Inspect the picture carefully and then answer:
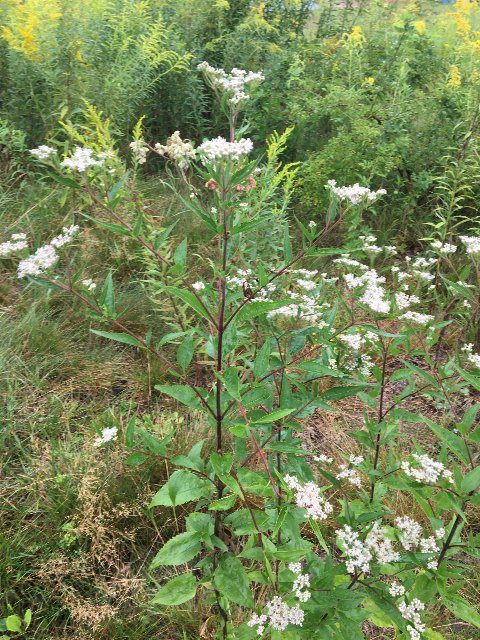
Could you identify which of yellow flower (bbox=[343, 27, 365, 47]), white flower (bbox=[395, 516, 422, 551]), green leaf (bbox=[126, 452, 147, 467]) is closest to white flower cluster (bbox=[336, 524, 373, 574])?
white flower (bbox=[395, 516, 422, 551])

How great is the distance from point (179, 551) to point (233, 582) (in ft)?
0.51

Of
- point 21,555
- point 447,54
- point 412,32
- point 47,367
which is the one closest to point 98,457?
point 21,555

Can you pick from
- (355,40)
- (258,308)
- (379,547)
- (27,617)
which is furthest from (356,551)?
(355,40)

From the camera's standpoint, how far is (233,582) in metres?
1.31

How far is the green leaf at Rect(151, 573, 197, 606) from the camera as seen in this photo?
1.39 m

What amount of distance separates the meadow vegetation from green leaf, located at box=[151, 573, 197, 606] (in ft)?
0.05

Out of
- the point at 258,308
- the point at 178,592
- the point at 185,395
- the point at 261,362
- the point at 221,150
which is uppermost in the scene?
the point at 221,150

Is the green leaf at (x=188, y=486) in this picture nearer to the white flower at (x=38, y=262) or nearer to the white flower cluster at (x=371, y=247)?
the white flower at (x=38, y=262)

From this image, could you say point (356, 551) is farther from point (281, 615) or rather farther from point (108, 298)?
point (108, 298)

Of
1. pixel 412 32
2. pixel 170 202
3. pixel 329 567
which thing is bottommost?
pixel 170 202

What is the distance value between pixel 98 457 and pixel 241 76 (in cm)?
150

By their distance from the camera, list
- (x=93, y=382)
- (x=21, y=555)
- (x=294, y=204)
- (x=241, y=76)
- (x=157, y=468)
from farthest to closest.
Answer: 1. (x=294, y=204)
2. (x=93, y=382)
3. (x=157, y=468)
4. (x=21, y=555)
5. (x=241, y=76)

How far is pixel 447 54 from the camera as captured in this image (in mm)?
4551

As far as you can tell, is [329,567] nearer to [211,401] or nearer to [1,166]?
[211,401]
